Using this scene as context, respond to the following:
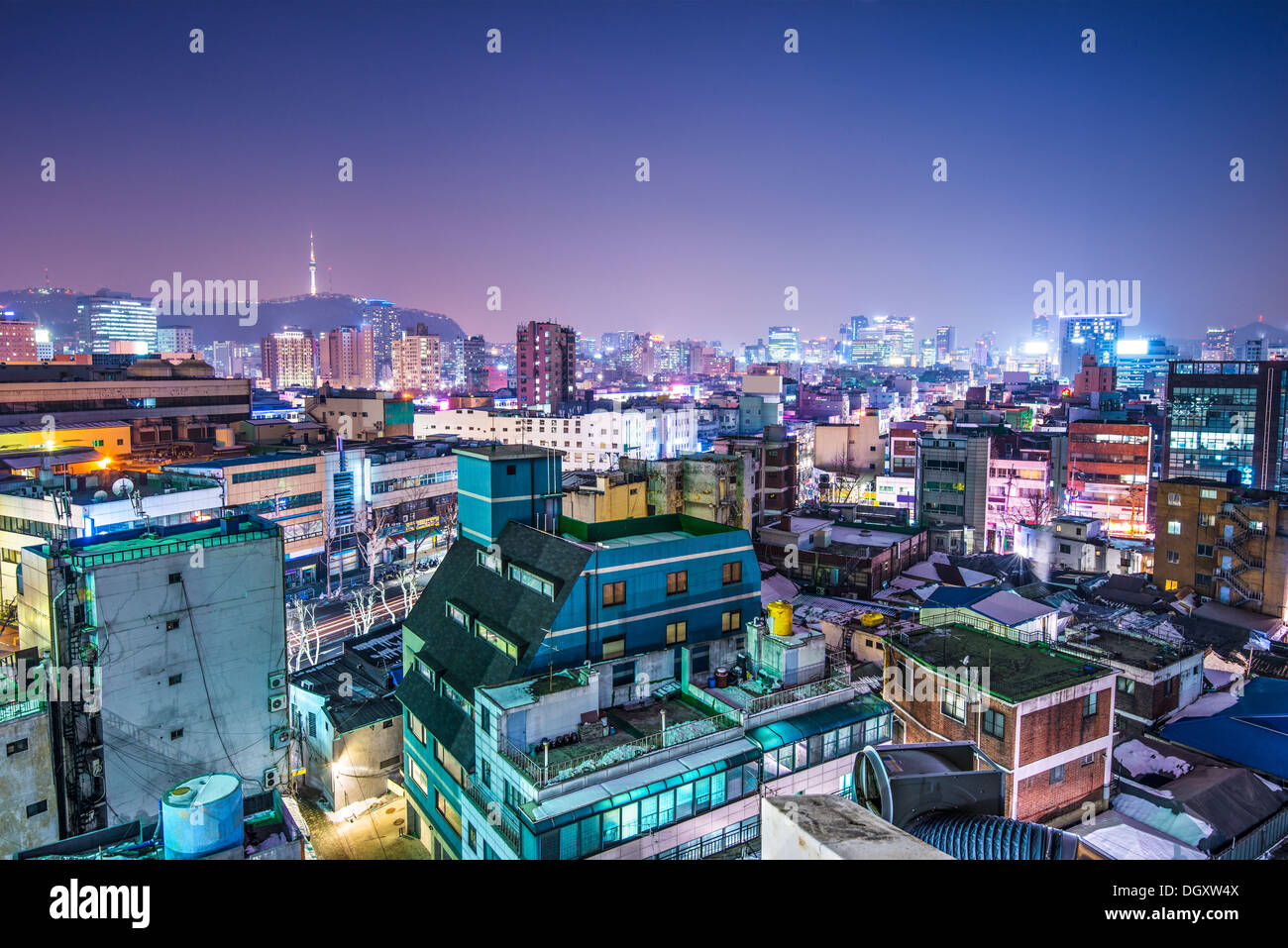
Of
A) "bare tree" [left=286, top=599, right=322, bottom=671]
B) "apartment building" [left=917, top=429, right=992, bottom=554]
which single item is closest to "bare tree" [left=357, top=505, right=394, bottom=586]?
"bare tree" [left=286, top=599, right=322, bottom=671]

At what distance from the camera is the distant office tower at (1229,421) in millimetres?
53188

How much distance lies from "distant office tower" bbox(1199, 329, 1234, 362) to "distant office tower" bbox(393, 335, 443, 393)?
15846 centimetres

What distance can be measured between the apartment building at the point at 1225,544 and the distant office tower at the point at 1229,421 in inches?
1134

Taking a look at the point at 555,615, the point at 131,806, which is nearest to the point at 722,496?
the point at 555,615

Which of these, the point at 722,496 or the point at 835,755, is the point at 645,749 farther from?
the point at 722,496

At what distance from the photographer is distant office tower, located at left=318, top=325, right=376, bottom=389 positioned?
151125 millimetres

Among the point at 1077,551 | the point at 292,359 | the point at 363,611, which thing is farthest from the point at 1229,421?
the point at 292,359

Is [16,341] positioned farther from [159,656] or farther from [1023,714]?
[1023,714]

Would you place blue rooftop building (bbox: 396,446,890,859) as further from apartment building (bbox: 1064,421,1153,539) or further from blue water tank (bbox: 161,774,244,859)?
apartment building (bbox: 1064,421,1153,539)

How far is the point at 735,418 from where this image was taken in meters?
92.8

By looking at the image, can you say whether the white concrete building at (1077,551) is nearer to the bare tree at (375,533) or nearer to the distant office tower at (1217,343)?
the bare tree at (375,533)

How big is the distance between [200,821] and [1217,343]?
208566mm
